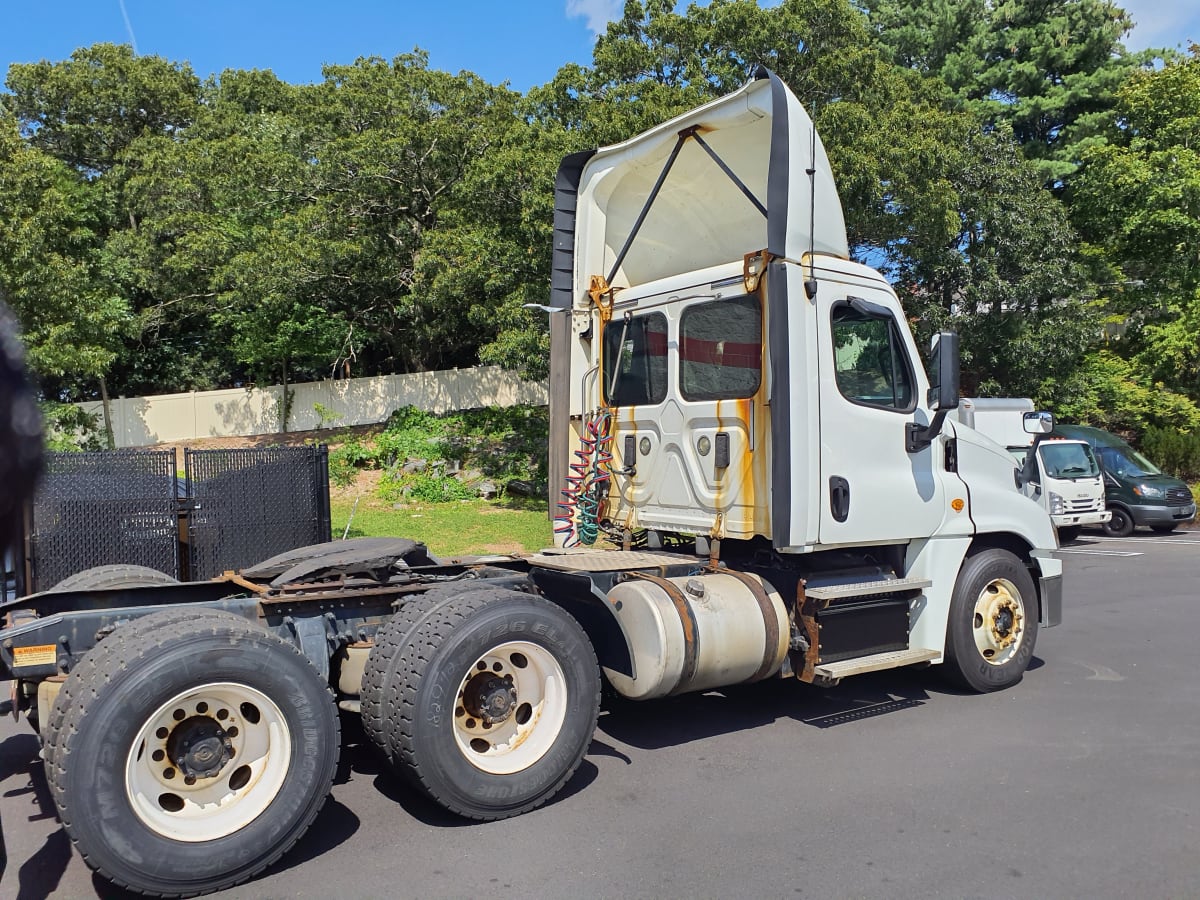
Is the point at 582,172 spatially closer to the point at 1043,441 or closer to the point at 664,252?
the point at 664,252

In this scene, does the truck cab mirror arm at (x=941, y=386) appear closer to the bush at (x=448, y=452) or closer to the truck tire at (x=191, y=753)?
the truck tire at (x=191, y=753)

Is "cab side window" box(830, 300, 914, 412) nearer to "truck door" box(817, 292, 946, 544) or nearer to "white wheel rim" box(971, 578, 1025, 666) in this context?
"truck door" box(817, 292, 946, 544)

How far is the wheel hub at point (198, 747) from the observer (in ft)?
12.0

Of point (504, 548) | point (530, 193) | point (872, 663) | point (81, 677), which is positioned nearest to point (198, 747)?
point (81, 677)

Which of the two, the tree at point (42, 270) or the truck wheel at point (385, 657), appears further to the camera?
the tree at point (42, 270)

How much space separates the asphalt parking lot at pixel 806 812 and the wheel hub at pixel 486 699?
501mm

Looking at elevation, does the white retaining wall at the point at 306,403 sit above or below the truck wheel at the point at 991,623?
above

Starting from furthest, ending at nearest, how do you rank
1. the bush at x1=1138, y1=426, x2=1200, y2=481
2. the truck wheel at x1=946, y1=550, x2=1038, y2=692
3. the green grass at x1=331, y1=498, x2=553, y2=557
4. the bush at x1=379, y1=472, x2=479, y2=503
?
the bush at x1=1138, y1=426, x2=1200, y2=481 → the bush at x1=379, y1=472, x2=479, y2=503 → the green grass at x1=331, y1=498, x2=553, y2=557 → the truck wheel at x1=946, y1=550, x2=1038, y2=692

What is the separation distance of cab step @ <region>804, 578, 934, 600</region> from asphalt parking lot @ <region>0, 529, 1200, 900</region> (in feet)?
2.88

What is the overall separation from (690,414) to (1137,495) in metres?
15.2

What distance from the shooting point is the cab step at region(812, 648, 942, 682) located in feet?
17.9

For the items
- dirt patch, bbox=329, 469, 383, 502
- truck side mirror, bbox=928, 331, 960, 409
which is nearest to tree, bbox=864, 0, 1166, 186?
dirt patch, bbox=329, 469, 383, 502

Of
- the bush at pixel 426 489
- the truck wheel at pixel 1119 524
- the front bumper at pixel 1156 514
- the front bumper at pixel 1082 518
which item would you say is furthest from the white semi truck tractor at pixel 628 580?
the truck wheel at pixel 1119 524

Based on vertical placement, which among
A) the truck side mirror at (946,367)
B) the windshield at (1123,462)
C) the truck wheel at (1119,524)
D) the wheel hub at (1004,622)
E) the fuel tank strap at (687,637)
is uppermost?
the truck side mirror at (946,367)
